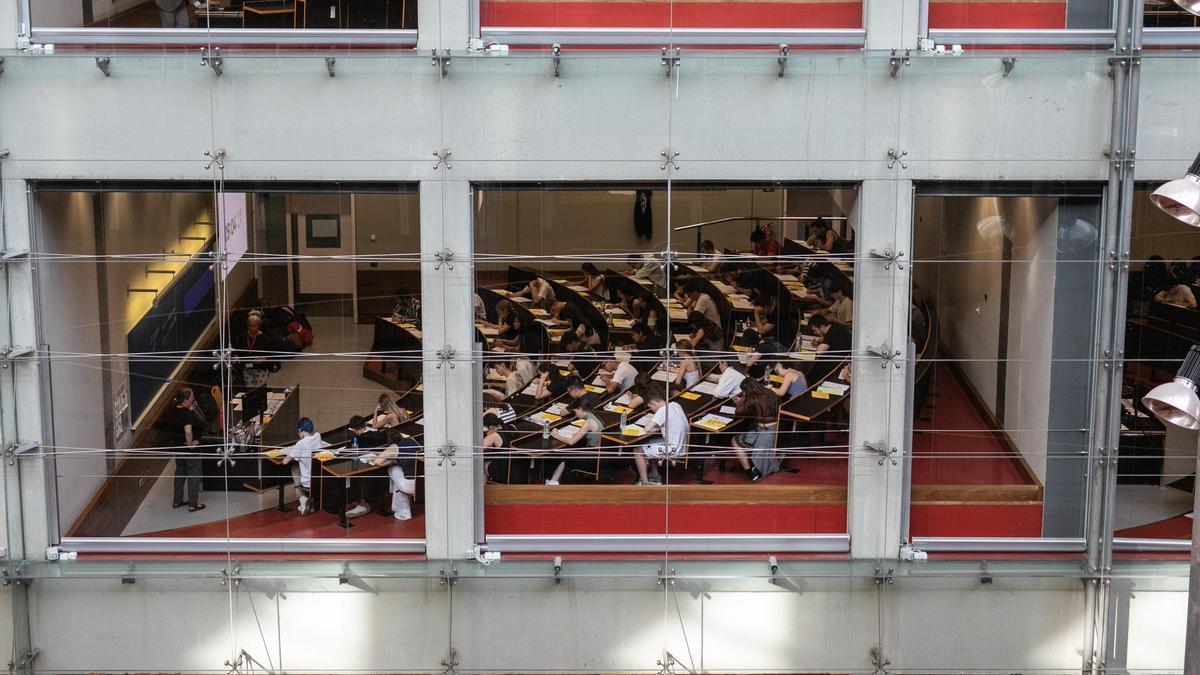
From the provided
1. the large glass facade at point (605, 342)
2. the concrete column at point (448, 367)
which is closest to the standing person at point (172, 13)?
the large glass facade at point (605, 342)

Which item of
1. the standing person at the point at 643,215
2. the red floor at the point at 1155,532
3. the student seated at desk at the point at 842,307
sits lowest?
the red floor at the point at 1155,532

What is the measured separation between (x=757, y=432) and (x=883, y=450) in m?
0.82

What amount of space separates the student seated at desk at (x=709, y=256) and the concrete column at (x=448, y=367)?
58.6 inches

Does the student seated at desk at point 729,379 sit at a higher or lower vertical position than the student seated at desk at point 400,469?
higher

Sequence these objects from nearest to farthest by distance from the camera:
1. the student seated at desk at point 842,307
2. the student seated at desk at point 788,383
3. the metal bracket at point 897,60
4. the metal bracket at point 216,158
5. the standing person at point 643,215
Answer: the metal bracket at point 897,60, the metal bracket at point 216,158, the standing person at point 643,215, the student seated at desk at point 842,307, the student seated at desk at point 788,383

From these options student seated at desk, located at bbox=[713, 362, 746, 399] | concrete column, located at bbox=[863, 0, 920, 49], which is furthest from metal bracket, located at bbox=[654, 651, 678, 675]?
concrete column, located at bbox=[863, 0, 920, 49]

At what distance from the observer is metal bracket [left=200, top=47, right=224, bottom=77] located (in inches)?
317

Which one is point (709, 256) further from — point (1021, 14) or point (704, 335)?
point (1021, 14)

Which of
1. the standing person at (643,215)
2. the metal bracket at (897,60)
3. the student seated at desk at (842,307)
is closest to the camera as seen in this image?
the metal bracket at (897,60)

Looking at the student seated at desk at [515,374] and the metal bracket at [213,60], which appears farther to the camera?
the student seated at desk at [515,374]

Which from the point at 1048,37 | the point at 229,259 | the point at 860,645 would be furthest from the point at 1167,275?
the point at 229,259

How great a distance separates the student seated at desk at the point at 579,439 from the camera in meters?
8.60

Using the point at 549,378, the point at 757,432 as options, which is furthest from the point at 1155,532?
the point at 549,378

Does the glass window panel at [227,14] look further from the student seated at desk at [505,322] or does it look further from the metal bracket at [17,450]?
the metal bracket at [17,450]
